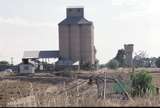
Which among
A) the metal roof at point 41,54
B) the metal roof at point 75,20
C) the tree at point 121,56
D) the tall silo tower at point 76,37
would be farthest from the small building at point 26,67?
the tree at point 121,56

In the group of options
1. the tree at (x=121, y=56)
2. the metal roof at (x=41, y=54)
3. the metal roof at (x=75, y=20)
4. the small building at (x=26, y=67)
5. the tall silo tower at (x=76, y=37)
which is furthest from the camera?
the tree at (x=121, y=56)

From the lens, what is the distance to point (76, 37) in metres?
107

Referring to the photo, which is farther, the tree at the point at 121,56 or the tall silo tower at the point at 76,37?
the tree at the point at 121,56

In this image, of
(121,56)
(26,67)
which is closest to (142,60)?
(121,56)

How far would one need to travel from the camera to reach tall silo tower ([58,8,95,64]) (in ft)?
A: 340

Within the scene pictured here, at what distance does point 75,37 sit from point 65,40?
256cm

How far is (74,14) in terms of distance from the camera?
107 m

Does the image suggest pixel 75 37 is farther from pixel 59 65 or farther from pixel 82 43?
pixel 59 65

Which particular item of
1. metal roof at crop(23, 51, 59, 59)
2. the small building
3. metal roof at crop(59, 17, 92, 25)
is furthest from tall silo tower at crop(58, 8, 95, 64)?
the small building

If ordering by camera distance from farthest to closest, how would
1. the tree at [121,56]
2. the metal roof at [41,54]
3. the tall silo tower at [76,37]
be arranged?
the tree at [121,56] → the metal roof at [41,54] → the tall silo tower at [76,37]

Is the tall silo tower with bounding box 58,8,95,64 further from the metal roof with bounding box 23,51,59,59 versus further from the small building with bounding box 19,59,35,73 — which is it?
the small building with bounding box 19,59,35,73

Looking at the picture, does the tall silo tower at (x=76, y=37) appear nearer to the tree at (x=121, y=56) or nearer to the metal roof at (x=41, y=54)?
the metal roof at (x=41, y=54)

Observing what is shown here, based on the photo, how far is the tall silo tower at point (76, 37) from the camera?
103688mm

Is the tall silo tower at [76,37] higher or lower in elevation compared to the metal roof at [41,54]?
higher
